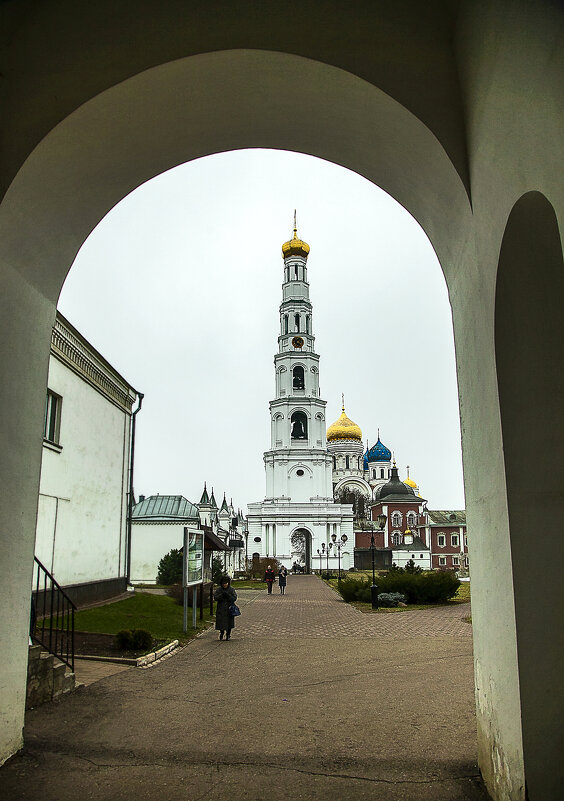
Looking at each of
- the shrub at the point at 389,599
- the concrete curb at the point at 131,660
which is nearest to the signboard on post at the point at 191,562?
the concrete curb at the point at 131,660

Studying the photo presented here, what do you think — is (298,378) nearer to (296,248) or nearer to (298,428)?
(298,428)

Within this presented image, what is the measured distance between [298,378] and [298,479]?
10854 mm

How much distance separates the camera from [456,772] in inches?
194

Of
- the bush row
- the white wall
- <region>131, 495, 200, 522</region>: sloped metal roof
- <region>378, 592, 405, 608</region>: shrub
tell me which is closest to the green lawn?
the white wall

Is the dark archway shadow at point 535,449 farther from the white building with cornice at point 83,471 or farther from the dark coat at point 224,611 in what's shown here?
the white building with cornice at point 83,471

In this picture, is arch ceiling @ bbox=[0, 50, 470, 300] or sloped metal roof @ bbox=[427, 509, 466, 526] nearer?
arch ceiling @ bbox=[0, 50, 470, 300]

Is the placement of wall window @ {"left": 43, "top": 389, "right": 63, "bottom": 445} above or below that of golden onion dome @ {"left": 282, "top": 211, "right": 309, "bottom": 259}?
below

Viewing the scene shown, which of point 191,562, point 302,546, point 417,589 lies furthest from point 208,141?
point 302,546

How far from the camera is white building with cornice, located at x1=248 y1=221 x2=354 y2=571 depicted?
69125mm

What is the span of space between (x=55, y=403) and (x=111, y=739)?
11820mm

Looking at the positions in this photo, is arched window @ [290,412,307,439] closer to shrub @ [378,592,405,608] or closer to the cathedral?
the cathedral

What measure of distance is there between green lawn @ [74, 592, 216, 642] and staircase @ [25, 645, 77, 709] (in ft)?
20.0

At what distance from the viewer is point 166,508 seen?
38.8 metres

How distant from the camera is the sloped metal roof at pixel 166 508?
1476 inches
